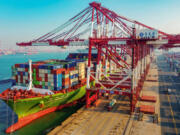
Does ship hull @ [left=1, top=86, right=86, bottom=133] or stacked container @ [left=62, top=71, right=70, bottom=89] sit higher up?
stacked container @ [left=62, top=71, right=70, bottom=89]

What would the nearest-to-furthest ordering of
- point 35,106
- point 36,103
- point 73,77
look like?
point 36,103, point 35,106, point 73,77

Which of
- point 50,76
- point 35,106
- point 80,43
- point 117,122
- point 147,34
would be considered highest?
point 147,34

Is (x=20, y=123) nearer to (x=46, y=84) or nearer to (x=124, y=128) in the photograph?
(x=46, y=84)

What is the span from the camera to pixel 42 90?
33.8 m

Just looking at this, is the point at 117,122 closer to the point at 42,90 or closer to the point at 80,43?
the point at 42,90

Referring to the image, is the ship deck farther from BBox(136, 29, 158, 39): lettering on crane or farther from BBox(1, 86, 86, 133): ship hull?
BBox(136, 29, 158, 39): lettering on crane

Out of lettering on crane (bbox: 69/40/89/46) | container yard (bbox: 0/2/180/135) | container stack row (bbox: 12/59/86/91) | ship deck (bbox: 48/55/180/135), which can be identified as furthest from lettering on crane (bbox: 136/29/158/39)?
container stack row (bbox: 12/59/86/91)

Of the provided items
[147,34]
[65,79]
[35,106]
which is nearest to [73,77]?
[65,79]

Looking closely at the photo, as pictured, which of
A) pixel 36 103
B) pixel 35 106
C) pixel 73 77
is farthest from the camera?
pixel 73 77

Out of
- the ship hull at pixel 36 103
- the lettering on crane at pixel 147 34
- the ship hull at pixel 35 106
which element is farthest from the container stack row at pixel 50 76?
the lettering on crane at pixel 147 34

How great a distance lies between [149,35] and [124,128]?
17153mm

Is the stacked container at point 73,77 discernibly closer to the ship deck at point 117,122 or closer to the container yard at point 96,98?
the container yard at point 96,98

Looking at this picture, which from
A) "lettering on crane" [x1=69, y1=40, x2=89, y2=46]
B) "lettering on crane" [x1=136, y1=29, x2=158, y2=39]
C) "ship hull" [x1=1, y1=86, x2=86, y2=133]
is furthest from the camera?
"lettering on crane" [x1=69, y1=40, x2=89, y2=46]

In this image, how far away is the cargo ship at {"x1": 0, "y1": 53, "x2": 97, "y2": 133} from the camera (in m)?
28.8
